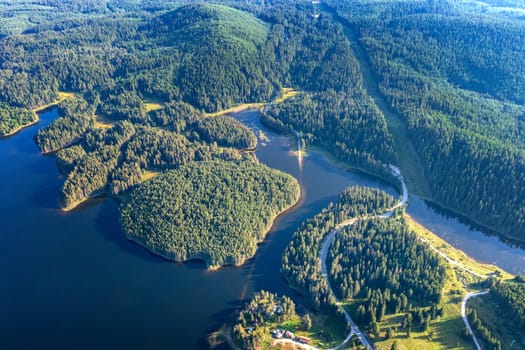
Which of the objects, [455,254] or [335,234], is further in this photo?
[335,234]

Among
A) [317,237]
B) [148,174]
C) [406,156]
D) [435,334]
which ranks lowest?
[435,334]

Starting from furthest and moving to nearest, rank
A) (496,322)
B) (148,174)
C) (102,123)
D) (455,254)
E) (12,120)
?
(102,123) → (12,120) → (148,174) → (455,254) → (496,322)

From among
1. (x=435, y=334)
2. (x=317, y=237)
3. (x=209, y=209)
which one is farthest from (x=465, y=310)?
(x=209, y=209)

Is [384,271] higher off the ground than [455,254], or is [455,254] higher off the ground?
[384,271]

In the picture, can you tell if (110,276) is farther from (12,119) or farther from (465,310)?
(12,119)

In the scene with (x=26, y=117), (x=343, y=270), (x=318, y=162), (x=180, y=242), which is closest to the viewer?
(x=343, y=270)

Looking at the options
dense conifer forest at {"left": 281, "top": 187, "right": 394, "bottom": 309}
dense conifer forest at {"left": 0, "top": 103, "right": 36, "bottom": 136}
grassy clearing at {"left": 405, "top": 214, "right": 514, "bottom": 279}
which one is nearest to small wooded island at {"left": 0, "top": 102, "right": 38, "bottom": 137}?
dense conifer forest at {"left": 0, "top": 103, "right": 36, "bottom": 136}

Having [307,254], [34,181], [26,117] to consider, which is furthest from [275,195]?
[26,117]

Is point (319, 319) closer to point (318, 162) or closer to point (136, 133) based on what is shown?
point (318, 162)
